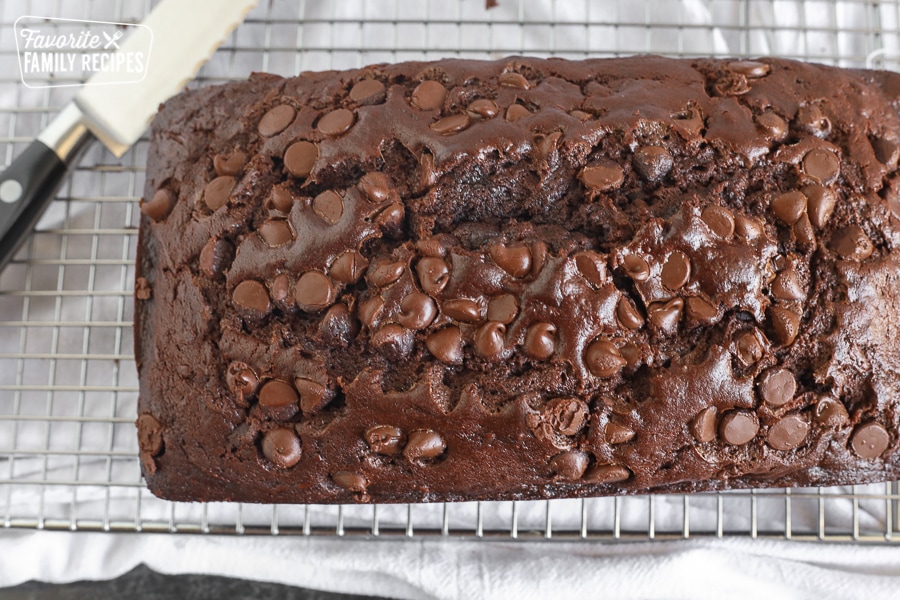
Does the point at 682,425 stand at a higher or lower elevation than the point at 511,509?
higher

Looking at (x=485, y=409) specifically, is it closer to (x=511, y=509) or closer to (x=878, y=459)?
(x=511, y=509)

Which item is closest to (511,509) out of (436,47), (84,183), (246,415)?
(246,415)

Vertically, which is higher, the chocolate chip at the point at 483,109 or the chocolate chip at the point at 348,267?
the chocolate chip at the point at 483,109

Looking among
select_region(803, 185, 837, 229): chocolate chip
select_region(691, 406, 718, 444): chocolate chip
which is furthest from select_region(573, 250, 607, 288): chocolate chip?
select_region(803, 185, 837, 229): chocolate chip

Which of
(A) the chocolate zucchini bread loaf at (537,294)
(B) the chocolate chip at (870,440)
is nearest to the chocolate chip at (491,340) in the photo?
Result: (A) the chocolate zucchini bread loaf at (537,294)

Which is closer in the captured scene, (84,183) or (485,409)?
(485,409)

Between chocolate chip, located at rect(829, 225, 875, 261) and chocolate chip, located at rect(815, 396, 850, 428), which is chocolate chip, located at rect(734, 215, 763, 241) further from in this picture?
chocolate chip, located at rect(815, 396, 850, 428)

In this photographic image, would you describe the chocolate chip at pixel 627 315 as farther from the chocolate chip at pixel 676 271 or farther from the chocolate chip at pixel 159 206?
the chocolate chip at pixel 159 206
